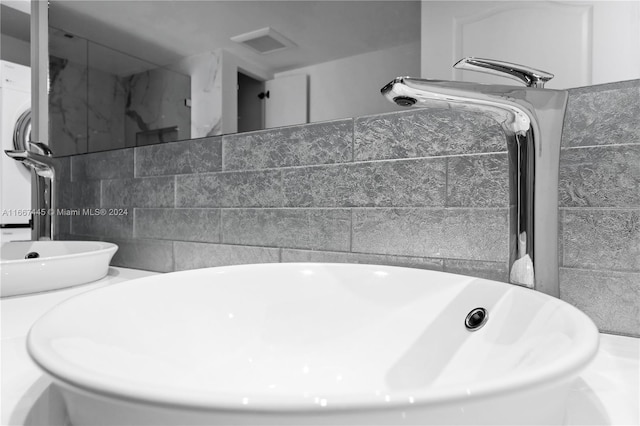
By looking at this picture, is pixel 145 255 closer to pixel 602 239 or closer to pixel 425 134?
pixel 425 134

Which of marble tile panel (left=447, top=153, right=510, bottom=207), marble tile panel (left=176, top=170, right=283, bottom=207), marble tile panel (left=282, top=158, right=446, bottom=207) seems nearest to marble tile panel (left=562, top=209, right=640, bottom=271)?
marble tile panel (left=447, top=153, right=510, bottom=207)

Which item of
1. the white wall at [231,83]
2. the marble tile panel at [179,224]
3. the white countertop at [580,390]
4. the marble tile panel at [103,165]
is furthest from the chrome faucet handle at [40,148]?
the white countertop at [580,390]

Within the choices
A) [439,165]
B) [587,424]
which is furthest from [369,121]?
[587,424]

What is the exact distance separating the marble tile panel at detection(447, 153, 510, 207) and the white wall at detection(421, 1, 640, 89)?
0.17m

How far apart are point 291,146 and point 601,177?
0.60 meters

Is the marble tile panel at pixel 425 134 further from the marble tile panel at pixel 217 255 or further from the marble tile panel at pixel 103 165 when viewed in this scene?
the marble tile panel at pixel 103 165

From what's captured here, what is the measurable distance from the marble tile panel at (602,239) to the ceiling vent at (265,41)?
72 centimetres

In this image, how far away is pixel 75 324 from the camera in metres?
0.40

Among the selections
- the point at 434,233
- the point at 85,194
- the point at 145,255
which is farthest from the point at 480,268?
the point at 85,194

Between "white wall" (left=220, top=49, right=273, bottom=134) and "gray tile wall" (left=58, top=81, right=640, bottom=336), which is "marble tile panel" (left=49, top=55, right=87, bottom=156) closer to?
"gray tile wall" (left=58, top=81, right=640, bottom=336)

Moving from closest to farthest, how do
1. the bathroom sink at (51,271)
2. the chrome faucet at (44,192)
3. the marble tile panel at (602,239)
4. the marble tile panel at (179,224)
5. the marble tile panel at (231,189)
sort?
the marble tile panel at (602,239)
the bathroom sink at (51,271)
the marble tile panel at (231,189)
the marble tile panel at (179,224)
the chrome faucet at (44,192)

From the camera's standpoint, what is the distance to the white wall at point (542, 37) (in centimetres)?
65

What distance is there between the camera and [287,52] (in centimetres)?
97

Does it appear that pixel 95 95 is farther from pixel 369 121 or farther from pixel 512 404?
pixel 512 404
